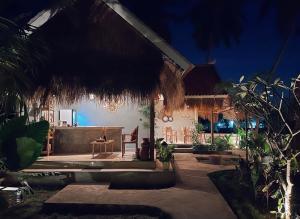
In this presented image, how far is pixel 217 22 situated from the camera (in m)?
32.2

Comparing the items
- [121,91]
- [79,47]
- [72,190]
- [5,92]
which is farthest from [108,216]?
[79,47]

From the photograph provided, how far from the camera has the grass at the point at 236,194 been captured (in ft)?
19.5

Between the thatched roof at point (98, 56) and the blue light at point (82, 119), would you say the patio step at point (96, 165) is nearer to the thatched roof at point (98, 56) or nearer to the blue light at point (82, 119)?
the thatched roof at point (98, 56)

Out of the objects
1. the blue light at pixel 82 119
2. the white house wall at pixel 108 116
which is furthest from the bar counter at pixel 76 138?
the blue light at pixel 82 119

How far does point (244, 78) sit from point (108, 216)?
3596mm

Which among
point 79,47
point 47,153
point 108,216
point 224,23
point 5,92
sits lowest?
point 108,216

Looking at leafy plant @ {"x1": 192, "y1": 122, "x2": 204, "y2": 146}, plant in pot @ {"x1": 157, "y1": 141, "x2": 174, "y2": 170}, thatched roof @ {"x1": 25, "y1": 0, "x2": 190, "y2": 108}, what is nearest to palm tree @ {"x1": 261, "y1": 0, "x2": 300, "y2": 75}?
leafy plant @ {"x1": 192, "y1": 122, "x2": 204, "y2": 146}

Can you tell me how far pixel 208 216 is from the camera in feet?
16.8

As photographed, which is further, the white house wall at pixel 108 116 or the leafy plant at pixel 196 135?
the leafy plant at pixel 196 135

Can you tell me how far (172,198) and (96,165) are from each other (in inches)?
123

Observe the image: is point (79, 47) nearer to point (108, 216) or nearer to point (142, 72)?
point (142, 72)

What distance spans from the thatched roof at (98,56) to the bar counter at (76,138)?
372cm

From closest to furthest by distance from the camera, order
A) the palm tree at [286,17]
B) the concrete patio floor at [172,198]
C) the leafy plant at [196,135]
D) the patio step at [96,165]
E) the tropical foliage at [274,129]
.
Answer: the concrete patio floor at [172,198], the tropical foliage at [274,129], the patio step at [96,165], the leafy plant at [196,135], the palm tree at [286,17]

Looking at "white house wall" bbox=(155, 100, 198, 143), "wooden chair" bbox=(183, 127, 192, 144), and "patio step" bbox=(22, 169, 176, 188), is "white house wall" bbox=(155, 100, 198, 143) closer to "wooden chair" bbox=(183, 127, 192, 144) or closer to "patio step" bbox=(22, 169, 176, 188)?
"wooden chair" bbox=(183, 127, 192, 144)
